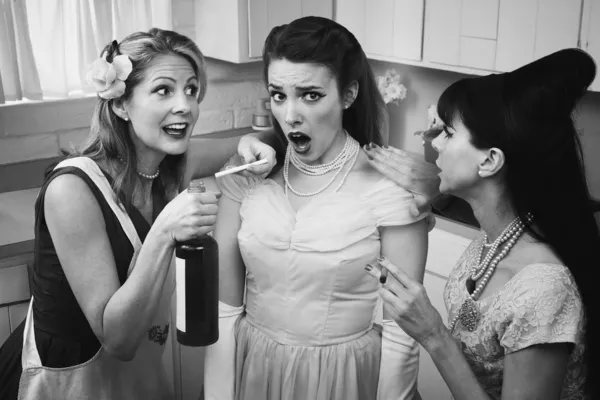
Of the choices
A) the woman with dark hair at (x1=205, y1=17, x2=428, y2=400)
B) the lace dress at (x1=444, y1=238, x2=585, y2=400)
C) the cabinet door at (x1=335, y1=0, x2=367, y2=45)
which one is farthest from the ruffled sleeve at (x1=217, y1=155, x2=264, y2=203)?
the cabinet door at (x1=335, y1=0, x2=367, y2=45)

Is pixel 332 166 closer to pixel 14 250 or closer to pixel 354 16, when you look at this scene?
pixel 14 250

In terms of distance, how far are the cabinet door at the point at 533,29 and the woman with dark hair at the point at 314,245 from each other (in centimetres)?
82

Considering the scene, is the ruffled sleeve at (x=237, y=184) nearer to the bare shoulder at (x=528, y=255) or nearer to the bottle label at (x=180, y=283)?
the bottle label at (x=180, y=283)

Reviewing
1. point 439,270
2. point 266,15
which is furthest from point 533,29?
point 266,15

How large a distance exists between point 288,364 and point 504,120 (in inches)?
25.3

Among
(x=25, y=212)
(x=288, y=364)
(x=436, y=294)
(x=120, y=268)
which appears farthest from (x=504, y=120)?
(x=25, y=212)

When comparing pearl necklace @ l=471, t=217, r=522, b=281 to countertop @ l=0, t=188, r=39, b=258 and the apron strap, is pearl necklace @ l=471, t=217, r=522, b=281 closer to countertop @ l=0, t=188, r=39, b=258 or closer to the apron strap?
the apron strap

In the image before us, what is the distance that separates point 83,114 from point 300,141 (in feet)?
4.15

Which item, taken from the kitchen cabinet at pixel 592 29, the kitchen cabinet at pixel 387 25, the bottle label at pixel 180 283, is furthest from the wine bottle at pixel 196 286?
the kitchen cabinet at pixel 387 25

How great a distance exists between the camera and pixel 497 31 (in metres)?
2.31

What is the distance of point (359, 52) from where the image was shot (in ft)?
4.97

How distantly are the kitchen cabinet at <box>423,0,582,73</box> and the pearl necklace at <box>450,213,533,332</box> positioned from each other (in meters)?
0.99

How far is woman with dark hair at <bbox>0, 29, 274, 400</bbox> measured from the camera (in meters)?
1.41

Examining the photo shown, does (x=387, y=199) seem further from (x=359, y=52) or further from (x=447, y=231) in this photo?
(x=447, y=231)
